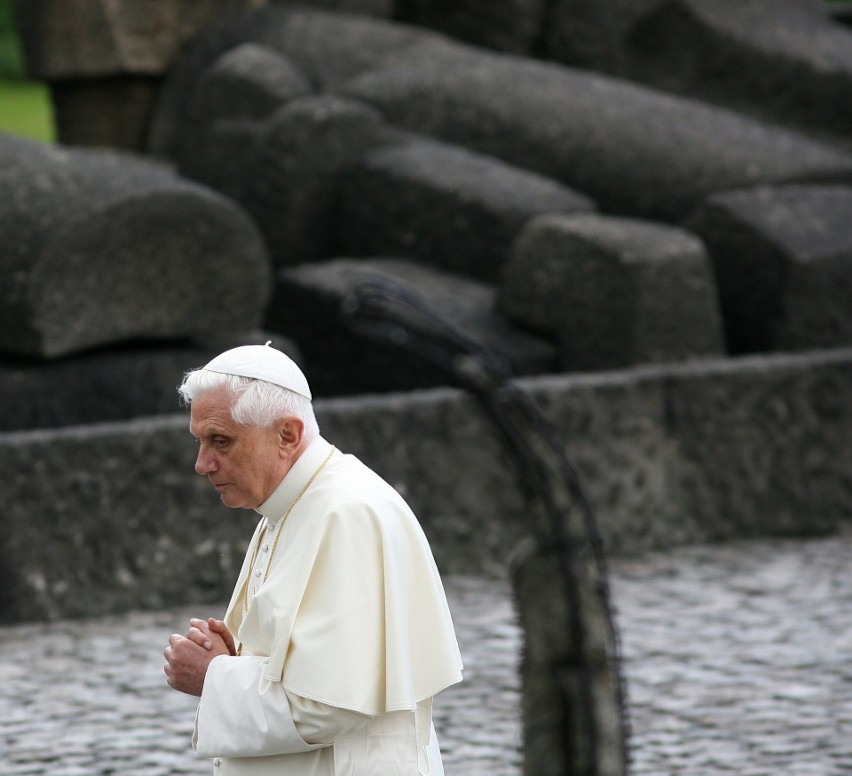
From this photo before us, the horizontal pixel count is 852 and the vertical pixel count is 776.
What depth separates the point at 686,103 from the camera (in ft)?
33.3

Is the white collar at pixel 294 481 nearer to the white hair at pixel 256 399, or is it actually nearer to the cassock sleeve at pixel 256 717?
the white hair at pixel 256 399

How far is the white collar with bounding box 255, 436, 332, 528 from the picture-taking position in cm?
269

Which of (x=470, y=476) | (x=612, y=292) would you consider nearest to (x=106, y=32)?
(x=612, y=292)

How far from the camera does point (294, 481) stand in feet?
8.82

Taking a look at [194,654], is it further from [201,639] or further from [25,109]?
[25,109]

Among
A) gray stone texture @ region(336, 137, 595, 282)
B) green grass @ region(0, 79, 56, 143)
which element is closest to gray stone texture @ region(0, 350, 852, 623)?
gray stone texture @ region(336, 137, 595, 282)

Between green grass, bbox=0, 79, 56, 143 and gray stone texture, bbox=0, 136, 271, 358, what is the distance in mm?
9546

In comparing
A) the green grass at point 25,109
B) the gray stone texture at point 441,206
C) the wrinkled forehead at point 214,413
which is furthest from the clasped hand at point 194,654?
the green grass at point 25,109

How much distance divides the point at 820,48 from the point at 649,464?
4.55 meters

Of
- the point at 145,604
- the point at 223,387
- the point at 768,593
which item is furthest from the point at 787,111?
the point at 223,387

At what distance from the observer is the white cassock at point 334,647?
2.54 meters

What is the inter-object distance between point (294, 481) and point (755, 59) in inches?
353

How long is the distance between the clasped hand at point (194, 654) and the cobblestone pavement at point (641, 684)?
1.91 m

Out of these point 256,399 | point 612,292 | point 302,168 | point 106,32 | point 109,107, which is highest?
point 256,399
